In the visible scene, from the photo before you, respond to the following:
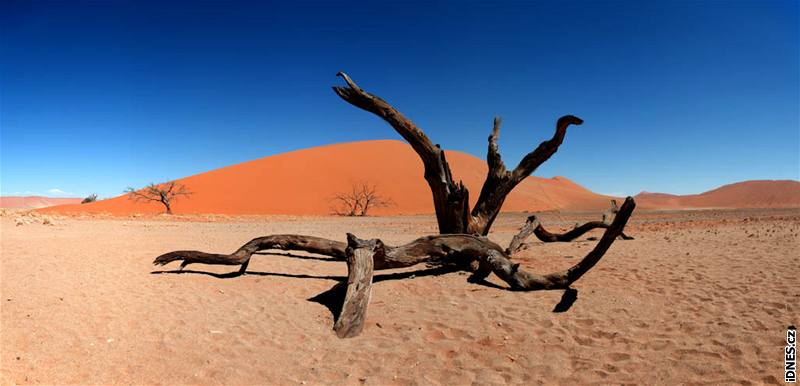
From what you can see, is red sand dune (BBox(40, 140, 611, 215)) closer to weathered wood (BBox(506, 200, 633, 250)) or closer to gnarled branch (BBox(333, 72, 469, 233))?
weathered wood (BBox(506, 200, 633, 250))

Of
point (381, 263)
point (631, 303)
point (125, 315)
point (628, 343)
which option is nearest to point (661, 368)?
point (628, 343)

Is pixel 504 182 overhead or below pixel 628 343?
overhead

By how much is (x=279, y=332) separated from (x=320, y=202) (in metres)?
40.8

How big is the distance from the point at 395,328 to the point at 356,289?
660 millimetres

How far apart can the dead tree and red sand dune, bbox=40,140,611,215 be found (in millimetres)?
31956

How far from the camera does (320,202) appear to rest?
146 feet

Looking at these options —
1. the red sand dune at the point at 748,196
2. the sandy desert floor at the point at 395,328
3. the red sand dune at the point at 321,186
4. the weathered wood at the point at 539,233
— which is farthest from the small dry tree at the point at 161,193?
the red sand dune at the point at 748,196

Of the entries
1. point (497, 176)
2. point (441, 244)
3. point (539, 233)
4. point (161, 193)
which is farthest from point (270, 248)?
point (161, 193)

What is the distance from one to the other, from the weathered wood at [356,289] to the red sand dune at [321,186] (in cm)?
3414

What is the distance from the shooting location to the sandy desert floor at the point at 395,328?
336 cm

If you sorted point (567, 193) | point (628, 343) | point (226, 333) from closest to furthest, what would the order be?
point (628, 343), point (226, 333), point (567, 193)

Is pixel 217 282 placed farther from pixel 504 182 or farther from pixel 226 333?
pixel 504 182

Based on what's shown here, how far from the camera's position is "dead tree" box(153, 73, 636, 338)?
189 inches

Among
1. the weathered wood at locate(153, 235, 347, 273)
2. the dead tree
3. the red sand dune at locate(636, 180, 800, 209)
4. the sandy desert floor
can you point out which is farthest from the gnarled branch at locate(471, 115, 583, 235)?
the red sand dune at locate(636, 180, 800, 209)
